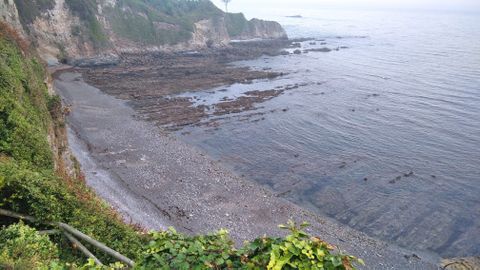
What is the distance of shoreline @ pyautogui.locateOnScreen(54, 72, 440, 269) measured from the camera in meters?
24.3

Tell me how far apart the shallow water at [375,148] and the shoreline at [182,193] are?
207cm

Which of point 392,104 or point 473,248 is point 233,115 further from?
point 473,248

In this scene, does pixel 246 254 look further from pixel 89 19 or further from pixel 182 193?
pixel 89 19

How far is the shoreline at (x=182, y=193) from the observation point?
2428 cm

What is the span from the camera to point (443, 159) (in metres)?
38.9

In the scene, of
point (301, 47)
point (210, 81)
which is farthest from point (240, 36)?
point (210, 81)

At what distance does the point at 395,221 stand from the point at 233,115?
28526mm

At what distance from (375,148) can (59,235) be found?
1476 inches

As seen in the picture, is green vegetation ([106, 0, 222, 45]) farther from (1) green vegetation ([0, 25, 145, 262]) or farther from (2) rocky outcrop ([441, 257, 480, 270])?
(2) rocky outcrop ([441, 257, 480, 270])

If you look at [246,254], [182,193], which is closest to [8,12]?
[182,193]

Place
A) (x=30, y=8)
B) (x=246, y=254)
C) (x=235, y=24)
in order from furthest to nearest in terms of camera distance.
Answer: (x=235, y=24) → (x=30, y=8) → (x=246, y=254)

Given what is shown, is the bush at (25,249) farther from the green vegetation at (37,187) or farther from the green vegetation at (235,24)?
the green vegetation at (235,24)

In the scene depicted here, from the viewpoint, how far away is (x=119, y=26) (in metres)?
85.4

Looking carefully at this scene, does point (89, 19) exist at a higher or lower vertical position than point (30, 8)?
lower
